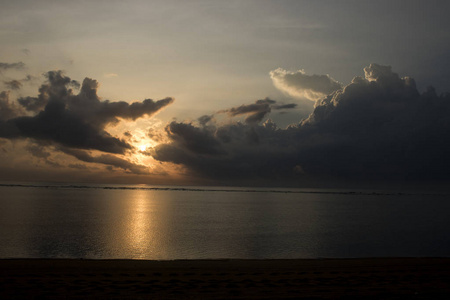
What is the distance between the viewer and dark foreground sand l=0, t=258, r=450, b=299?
14883 millimetres

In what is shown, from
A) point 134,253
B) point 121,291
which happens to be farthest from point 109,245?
point 121,291

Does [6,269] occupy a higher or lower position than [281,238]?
higher

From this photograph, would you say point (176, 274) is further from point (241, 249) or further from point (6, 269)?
point (241, 249)

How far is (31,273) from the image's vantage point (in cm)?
1825

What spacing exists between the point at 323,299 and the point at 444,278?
27.3ft

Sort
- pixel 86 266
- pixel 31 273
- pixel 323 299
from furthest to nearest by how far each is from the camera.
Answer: pixel 86 266 < pixel 31 273 < pixel 323 299

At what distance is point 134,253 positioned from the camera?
37.7 meters

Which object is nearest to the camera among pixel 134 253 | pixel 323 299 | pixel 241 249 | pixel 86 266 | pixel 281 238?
pixel 323 299

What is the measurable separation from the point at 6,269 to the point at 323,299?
1603 centimetres

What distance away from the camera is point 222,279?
1762cm

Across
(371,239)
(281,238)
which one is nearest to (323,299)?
(281,238)

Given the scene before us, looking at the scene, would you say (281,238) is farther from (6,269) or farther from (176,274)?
(6,269)

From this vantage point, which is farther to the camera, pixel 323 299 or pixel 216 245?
pixel 216 245

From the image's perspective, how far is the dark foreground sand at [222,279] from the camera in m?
14.9
